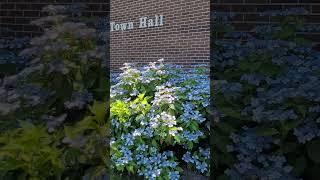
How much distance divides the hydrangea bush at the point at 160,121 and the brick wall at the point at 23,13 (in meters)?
0.54

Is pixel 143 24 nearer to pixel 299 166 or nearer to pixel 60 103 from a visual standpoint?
pixel 60 103

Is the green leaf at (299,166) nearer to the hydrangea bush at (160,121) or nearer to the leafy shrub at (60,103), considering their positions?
the hydrangea bush at (160,121)

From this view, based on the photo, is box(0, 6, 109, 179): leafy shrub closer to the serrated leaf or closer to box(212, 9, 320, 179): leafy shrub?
box(212, 9, 320, 179): leafy shrub

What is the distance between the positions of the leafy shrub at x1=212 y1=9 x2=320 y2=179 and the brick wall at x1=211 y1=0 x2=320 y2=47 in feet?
0.40

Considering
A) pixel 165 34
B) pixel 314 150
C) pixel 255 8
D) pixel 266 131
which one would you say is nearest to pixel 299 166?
pixel 314 150

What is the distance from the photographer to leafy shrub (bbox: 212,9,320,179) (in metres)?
3.21

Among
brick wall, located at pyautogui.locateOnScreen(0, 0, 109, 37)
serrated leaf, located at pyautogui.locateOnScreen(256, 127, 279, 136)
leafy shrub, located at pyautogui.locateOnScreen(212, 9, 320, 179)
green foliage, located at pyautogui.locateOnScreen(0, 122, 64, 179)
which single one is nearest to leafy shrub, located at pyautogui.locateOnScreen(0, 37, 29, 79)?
brick wall, located at pyautogui.locateOnScreen(0, 0, 109, 37)

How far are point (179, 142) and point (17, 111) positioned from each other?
3.20 feet

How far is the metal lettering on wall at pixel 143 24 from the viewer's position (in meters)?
3.46

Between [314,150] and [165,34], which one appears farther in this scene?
[165,34]

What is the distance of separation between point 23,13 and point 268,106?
5.73 feet

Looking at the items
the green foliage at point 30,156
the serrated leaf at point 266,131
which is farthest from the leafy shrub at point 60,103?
the serrated leaf at point 266,131

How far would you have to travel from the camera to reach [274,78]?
3.50 meters

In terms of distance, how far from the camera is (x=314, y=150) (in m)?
3.21
